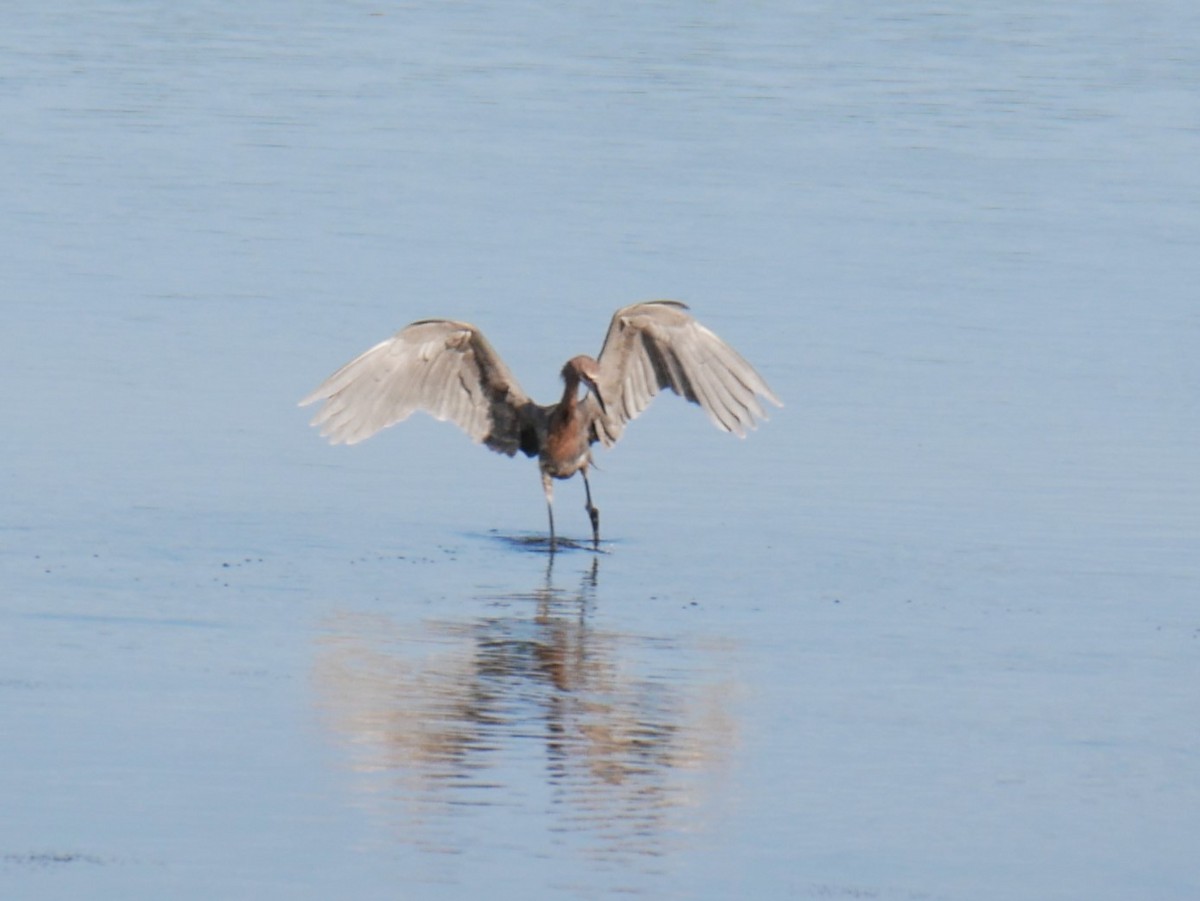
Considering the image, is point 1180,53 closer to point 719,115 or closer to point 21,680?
point 719,115

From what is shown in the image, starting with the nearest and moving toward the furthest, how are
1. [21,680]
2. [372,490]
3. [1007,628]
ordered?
1. [21,680]
2. [1007,628]
3. [372,490]

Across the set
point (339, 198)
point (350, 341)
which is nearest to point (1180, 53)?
point (339, 198)

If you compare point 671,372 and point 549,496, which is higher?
point 671,372

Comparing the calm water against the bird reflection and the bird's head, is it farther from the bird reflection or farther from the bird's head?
the bird's head

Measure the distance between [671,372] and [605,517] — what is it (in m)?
1.08

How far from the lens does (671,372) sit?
1284 cm

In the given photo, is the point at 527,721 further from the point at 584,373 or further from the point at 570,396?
the point at 570,396

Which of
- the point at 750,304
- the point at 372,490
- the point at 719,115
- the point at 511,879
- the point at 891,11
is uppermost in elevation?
the point at 891,11

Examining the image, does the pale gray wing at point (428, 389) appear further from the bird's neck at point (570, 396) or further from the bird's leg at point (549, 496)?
the bird's leg at point (549, 496)

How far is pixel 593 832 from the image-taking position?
23.7 feet

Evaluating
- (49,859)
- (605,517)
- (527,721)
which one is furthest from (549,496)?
(49,859)

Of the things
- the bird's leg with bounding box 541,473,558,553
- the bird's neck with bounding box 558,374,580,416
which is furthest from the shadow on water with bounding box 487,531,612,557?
the bird's neck with bounding box 558,374,580,416

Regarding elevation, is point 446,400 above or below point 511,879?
above

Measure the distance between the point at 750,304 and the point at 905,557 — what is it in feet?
17.5
